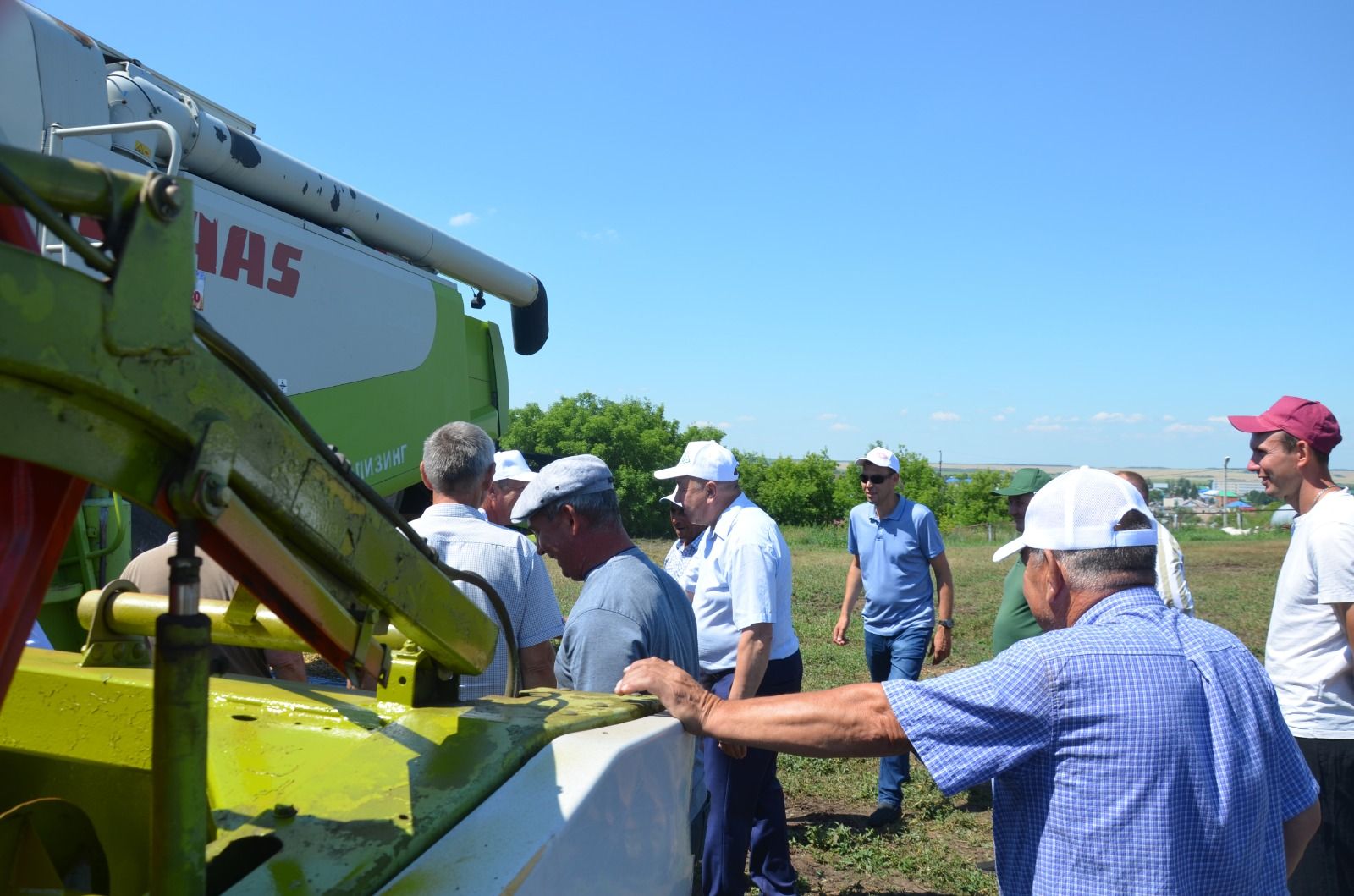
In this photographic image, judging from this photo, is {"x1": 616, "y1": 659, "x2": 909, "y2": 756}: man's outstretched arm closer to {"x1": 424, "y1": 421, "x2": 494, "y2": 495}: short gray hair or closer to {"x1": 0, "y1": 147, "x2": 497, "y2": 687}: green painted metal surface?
{"x1": 0, "y1": 147, "x2": 497, "y2": 687}: green painted metal surface

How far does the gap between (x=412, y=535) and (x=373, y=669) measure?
232 millimetres

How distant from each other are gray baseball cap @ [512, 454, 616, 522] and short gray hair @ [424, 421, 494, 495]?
371 millimetres

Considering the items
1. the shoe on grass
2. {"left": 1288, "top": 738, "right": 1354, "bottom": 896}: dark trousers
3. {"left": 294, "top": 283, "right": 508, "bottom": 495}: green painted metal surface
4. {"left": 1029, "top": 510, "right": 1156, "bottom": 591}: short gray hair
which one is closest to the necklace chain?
{"left": 1288, "top": 738, "right": 1354, "bottom": 896}: dark trousers

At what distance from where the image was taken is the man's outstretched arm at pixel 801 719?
1.97 meters

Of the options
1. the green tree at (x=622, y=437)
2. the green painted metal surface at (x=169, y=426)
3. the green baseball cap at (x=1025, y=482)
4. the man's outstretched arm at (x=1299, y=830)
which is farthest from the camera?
the green tree at (x=622, y=437)

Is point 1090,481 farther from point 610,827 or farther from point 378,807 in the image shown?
point 378,807

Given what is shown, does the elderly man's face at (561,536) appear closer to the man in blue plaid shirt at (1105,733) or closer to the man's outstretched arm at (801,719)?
the man's outstretched arm at (801,719)

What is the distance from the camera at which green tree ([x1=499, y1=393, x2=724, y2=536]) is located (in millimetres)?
48575

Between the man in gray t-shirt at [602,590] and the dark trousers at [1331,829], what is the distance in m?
1.94

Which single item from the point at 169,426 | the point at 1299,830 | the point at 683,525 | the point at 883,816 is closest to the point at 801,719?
the point at 1299,830

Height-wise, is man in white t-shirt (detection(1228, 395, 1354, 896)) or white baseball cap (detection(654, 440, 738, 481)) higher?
white baseball cap (detection(654, 440, 738, 481))

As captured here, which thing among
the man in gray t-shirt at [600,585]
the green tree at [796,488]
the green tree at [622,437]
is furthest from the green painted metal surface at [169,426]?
the green tree at [796,488]

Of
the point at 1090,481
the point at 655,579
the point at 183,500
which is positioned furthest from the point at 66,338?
the point at 655,579

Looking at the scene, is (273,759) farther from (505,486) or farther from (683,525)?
(683,525)
